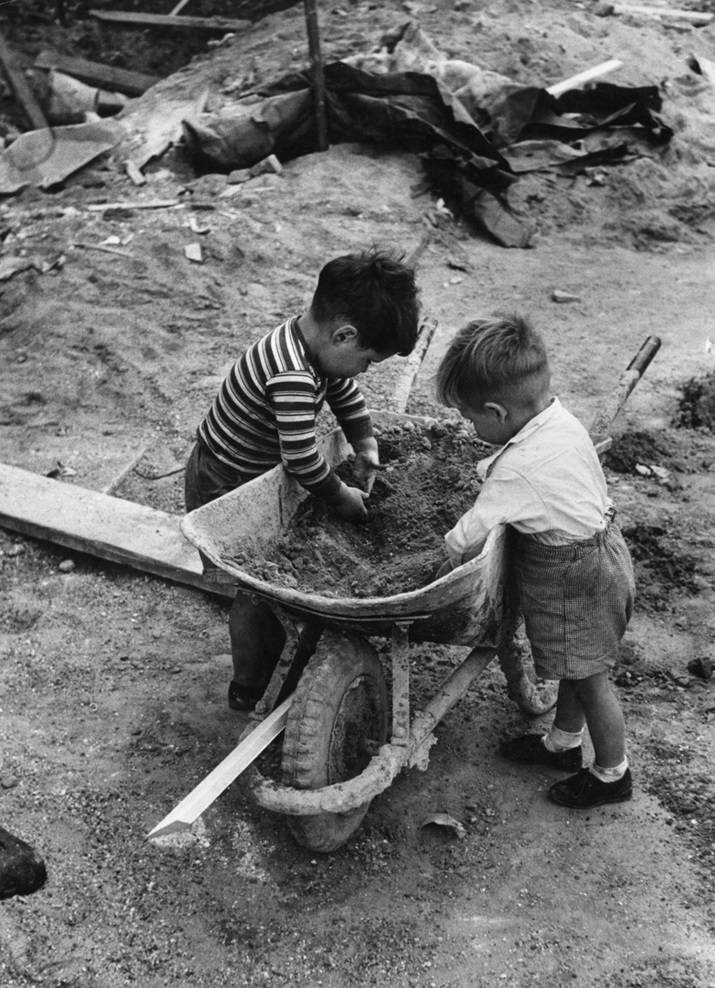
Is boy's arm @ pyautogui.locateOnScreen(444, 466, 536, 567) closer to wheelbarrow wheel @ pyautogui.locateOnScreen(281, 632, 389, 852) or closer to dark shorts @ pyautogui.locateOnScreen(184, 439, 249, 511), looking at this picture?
wheelbarrow wheel @ pyautogui.locateOnScreen(281, 632, 389, 852)

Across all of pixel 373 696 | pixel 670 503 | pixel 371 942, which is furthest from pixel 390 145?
pixel 371 942

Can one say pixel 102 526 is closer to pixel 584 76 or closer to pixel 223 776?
pixel 223 776

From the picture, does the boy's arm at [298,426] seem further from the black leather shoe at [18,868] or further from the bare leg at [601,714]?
the black leather shoe at [18,868]

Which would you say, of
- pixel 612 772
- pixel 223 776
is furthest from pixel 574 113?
pixel 223 776

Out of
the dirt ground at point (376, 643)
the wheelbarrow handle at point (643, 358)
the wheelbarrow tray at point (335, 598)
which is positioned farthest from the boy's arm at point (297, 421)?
the wheelbarrow handle at point (643, 358)

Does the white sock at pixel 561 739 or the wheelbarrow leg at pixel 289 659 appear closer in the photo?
the wheelbarrow leg at pixel 289 659

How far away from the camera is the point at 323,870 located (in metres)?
2.98

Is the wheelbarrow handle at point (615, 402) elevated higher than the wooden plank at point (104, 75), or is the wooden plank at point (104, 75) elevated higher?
the wheelbarrow handle at point (615, 402)

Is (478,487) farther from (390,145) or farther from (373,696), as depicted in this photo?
(390,145)

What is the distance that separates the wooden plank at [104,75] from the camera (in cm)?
1049

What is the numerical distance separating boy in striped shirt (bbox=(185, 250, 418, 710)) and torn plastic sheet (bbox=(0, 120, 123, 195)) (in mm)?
5312

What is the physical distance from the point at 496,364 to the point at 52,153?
22.0 feet

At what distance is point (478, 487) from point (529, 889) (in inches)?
51.5

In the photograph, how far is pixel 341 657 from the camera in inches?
112
